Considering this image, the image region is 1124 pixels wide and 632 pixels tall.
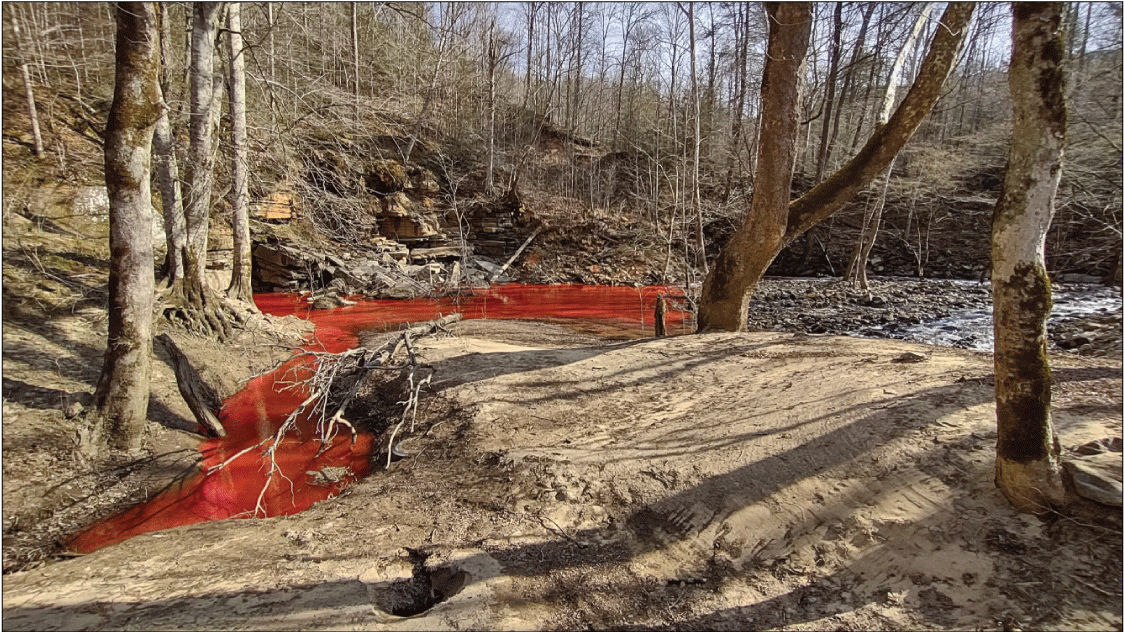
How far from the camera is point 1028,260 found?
2.70 metres

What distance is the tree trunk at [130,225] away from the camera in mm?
4574

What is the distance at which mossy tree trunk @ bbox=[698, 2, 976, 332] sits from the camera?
18.6 feet

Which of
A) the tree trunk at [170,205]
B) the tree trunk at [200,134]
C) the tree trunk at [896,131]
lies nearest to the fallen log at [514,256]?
the tree trunk at [200,134]

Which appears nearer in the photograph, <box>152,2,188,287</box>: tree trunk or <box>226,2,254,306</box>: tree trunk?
<box>152,2,188,287</box>: tree trunk

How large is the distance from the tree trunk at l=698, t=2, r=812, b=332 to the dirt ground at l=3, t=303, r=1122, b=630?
1.96 m

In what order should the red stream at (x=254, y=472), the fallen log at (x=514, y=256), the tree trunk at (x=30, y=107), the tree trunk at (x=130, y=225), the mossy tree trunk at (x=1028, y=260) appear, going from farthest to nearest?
the fallen log at (x=514, y=256) < the tree trunk at (x=30, y=107) < the tree trunk at (x=130, y=225) < the red stream at (x=254, y=472) < the mossy tree trunk at (x=1028, y=260)

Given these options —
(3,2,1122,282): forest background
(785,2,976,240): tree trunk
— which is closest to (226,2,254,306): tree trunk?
(3,2,1122,282): forest background

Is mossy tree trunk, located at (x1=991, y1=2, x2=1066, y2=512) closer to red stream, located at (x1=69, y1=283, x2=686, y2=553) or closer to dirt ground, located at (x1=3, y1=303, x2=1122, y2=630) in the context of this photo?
dirt ground, located at (x1=3, y1=303, x2=1122, y2=630)

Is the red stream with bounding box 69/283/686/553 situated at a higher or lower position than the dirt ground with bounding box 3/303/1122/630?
lower

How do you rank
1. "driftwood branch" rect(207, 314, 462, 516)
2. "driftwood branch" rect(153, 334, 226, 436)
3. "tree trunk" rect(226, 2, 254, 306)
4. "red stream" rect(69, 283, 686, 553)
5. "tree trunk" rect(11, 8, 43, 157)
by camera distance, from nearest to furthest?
"red stream" rect(69, 283, 686, 553)
"driftwood branch" rect(207, 314, 462, 516)
"driftwood branch" rect(153, 334, 226, 436)
"tree trunk" rect(226, 2, 254, 306)
"tree trunk" rect(11, 8, 43, 157)

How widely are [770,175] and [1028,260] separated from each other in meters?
4.25

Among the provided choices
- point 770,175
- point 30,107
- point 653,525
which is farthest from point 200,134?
point 653,525

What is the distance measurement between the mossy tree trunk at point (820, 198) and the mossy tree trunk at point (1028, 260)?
354 cm

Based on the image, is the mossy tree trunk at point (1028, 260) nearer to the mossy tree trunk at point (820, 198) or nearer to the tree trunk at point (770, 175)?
the mossy tree trunk at point (820, 198)
